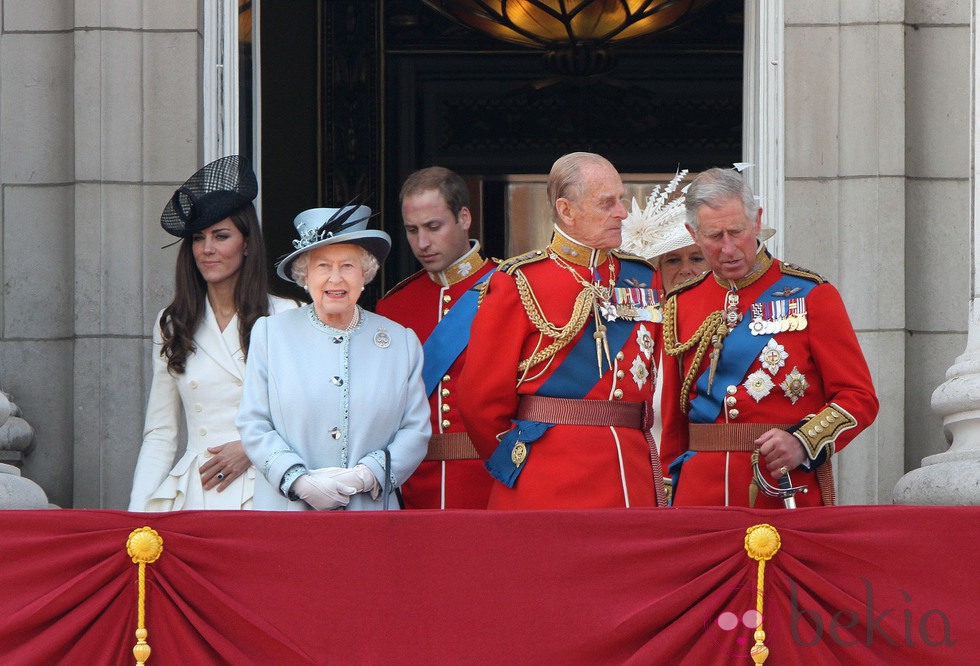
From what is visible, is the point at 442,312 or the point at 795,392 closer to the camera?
the point at 795,392

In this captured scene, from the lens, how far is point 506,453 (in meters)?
5.16

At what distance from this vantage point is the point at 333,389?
5020 millimetres

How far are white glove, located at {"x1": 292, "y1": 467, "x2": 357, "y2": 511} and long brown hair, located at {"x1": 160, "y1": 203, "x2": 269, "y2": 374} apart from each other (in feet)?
2.59

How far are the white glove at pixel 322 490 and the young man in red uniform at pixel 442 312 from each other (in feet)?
2.92

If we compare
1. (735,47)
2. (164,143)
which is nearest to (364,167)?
(735,47)

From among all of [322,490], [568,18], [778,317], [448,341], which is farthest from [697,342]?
[568,18]

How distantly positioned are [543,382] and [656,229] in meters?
1.46

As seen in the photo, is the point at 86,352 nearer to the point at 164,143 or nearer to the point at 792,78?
the point at 164,143

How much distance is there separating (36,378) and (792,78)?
10.2ft

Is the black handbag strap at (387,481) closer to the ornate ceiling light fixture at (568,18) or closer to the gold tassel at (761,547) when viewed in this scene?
the gold tassel at (761,547)

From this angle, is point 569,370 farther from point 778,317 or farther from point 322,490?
point 322,490

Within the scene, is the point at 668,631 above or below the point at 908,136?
below

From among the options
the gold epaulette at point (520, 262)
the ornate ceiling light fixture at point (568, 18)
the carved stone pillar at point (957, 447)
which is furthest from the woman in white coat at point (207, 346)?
the ornate ceiling light fixture at point (568, 18)

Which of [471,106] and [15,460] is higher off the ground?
[471,106]
